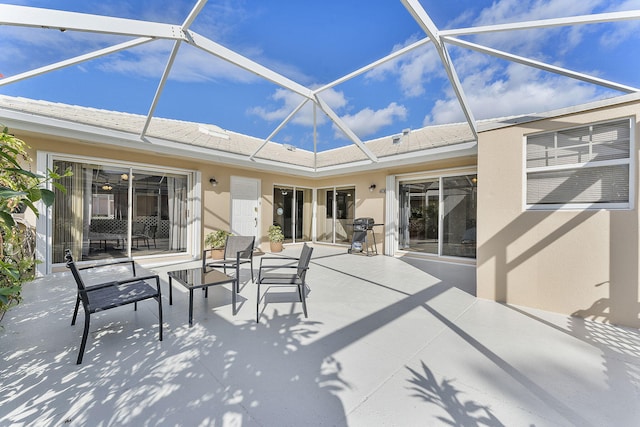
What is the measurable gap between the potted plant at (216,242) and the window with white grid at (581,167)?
264 inches

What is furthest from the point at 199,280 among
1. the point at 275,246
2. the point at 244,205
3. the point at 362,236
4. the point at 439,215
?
the point at 439,215

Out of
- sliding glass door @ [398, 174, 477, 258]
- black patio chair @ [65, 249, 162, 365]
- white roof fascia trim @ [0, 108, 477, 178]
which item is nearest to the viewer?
black patio chair @ [65, 249, 162, 365]

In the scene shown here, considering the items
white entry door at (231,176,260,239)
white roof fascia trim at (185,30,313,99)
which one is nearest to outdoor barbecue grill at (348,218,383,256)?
white entry door at (231,176,260,239)

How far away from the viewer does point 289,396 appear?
6.41 ft

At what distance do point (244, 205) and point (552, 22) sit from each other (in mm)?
7765

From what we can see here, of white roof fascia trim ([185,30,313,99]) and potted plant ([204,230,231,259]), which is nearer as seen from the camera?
white roof fascia trim ([185,30,313,99])

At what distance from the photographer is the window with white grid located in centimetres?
326

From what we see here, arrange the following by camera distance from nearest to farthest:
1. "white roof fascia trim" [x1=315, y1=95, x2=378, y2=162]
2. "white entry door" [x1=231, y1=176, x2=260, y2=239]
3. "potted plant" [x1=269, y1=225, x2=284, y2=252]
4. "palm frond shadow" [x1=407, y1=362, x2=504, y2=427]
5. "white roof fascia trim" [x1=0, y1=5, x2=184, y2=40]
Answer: "palm frond shadow" [x1=407, y1=362, x2=504, y2=427], "white roof fascia trim" [x1=0, y1=5, x2=184, y2=40], "white roof fascia trim" [x1=315, y1=95, x2=378, y2=162], "white entry door" [x1=231, y1=176, x2=260, y2=239], "potted plant" [x1=269, y1=225, x2=284, y2=252]

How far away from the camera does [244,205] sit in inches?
331

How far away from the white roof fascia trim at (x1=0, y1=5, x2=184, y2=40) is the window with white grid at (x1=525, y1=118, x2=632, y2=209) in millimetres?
5521

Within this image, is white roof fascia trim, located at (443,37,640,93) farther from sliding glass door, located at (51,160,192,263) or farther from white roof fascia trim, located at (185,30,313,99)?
sliding glass door, located at (51,160,192,263)

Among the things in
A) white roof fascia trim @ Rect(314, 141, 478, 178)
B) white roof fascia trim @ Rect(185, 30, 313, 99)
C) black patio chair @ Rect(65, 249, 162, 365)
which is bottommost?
black patio chair @ Rect(65, 249, 162, 365)

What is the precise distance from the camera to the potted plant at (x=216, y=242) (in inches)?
275

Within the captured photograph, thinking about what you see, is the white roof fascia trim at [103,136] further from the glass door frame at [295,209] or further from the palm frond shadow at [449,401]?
the palm frond shadow at [449,401]
